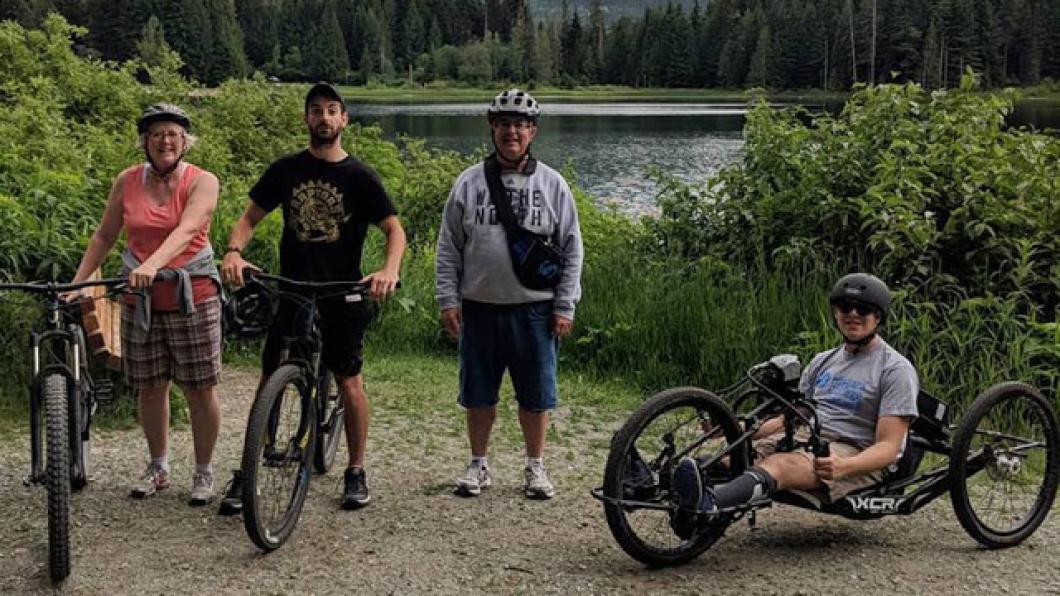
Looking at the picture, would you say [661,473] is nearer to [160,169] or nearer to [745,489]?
[745,489]

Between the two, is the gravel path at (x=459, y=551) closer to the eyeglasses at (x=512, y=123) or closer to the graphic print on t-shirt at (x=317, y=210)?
the graphic print on t-shirt at (x=317, y=210)

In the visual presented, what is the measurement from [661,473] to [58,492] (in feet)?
7.38

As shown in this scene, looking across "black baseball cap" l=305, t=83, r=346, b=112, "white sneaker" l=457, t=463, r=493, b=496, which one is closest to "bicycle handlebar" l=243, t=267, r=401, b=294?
"black baseball cap" l=305, t=83, r=346, b=112

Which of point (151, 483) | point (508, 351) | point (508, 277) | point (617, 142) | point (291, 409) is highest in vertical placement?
point (508, 277)

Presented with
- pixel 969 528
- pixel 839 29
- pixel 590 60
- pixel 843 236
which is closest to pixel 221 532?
pixel 969 528

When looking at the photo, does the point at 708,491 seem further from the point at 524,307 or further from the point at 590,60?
the point at 590,60

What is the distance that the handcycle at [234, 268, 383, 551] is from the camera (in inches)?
178

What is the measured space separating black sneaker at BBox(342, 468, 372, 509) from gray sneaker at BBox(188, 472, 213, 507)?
60cm

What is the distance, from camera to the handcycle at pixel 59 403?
417 centimetres

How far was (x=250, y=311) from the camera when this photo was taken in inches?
192

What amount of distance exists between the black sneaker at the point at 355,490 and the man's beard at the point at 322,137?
58.6 inches

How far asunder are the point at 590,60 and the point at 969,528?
13509 centimetres

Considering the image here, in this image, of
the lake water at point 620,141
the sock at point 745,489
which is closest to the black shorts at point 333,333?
the sock at point 745,489

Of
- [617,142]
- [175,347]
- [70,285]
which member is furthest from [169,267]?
[617,142]
